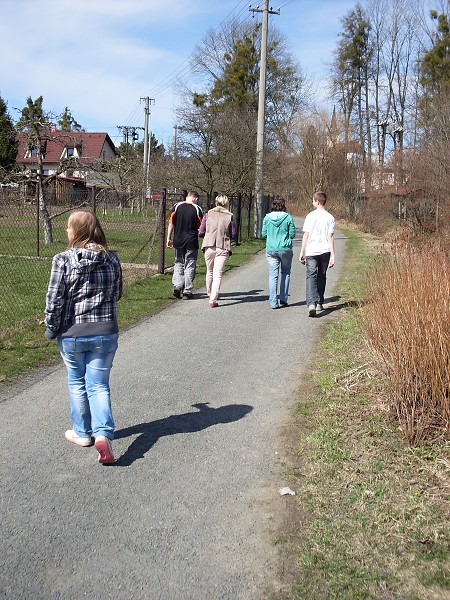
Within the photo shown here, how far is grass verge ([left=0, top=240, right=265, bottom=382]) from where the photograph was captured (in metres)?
6.55

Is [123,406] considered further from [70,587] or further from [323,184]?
[323,184]

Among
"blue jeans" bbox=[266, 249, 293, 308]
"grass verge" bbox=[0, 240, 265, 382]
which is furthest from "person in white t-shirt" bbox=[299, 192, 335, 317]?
"grass verge" bbox=[0, 240, 265, 382]

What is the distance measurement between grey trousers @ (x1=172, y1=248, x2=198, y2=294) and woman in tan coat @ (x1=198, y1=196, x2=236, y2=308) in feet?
1.35

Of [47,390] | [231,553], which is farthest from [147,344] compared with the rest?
[231,553]

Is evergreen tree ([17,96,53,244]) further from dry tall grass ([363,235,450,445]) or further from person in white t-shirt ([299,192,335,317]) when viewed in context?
dry tall grass ([363,235,450,445])

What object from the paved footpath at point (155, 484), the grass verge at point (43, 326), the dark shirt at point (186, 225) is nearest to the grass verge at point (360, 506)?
the paved footpath at point (155, 484)

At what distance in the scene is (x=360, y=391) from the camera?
5.66 meters

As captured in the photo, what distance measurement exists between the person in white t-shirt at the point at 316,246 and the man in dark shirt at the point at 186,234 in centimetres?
199

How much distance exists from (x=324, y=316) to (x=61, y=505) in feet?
21.4

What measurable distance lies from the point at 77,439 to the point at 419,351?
8.37 feet

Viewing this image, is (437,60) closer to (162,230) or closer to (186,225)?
(162,230)

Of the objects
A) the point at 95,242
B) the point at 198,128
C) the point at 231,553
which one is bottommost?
the point at 231,553

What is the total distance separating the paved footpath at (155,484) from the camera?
301cm

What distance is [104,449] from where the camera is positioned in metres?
4.09
